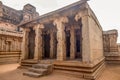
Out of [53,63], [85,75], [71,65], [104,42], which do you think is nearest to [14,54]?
[53,63]

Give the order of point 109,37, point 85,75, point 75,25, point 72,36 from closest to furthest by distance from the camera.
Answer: point 85,75 < point 72,36 < point 75,25 < point 109,37

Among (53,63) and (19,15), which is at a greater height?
(19,15)

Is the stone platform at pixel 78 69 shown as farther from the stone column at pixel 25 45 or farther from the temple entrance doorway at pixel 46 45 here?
the temple entrance doorway at pixel 46 45

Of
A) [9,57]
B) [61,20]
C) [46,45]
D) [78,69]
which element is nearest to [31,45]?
[46,45]

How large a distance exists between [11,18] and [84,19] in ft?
69.7

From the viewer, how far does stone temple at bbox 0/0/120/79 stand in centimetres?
540

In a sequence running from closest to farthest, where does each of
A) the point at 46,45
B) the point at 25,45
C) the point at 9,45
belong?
the point at 25,45 < the point at 46,45 < the point at 9,45

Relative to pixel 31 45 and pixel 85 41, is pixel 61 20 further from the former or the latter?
pixel 31 45

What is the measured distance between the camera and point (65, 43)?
771 cm

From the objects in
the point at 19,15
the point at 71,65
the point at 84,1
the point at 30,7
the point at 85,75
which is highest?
the point at 30,7

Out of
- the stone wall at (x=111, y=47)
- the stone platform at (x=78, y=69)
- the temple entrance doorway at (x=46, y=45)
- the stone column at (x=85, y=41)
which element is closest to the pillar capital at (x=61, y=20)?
the stone column at (x=85, y=41)

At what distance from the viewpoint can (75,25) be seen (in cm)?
844

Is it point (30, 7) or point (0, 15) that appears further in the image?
point (30, 7)

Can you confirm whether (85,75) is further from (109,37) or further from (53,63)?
(109,37)
